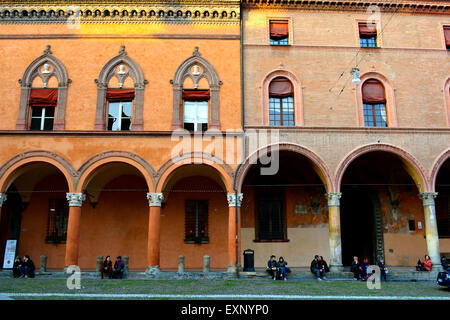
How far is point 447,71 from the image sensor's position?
18.9 meters

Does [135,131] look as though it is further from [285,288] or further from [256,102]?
[285,288]

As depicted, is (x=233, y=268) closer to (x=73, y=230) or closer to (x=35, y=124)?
(x=73, y=230)

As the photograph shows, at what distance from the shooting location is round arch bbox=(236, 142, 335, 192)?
17172mm

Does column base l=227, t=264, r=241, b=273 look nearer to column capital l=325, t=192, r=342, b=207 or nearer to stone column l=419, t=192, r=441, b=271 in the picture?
column capital l=325, t=192, r=342, b=207

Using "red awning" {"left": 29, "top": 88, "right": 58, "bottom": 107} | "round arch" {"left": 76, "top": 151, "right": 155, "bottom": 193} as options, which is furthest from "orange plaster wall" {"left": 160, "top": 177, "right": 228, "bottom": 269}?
"red awning" {"left": 29, "top": 88, "right": 58, "bottom": 107}

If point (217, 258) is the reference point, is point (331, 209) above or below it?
above

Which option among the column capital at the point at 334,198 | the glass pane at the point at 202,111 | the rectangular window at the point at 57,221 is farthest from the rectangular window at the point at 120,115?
the column capital at the point at 334,198

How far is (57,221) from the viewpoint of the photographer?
20.0 m

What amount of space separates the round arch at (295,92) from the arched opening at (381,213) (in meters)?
3.96

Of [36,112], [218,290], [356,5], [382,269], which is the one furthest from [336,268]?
[36,112]

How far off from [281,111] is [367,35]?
6.01m
